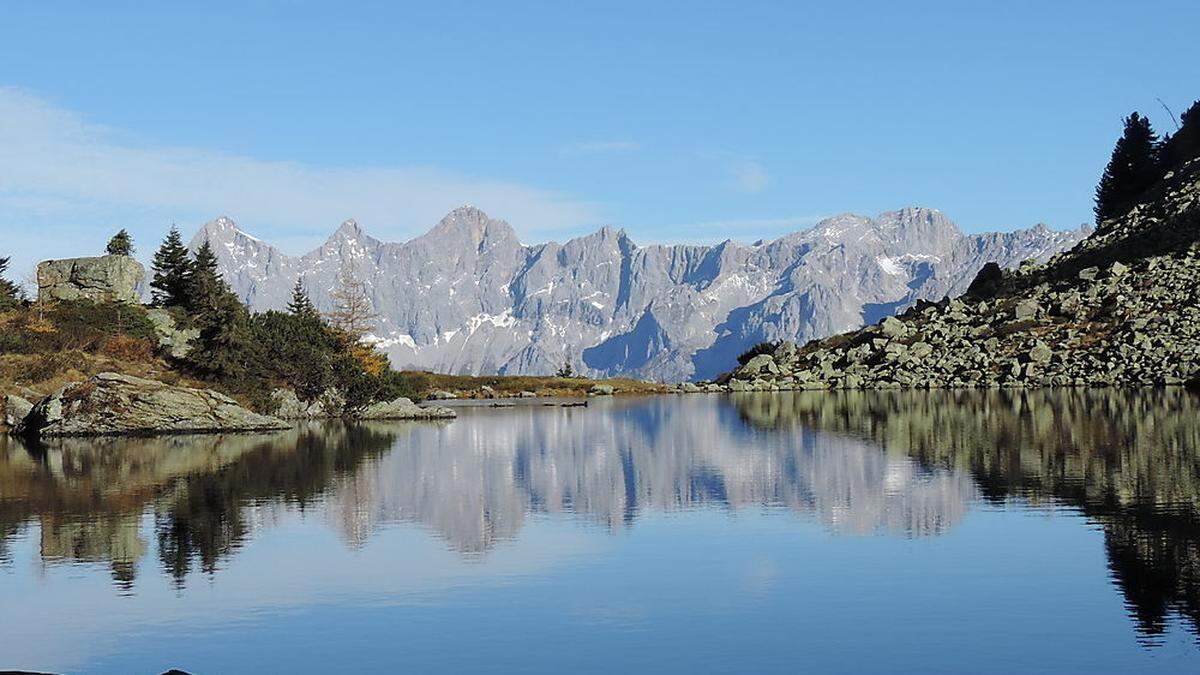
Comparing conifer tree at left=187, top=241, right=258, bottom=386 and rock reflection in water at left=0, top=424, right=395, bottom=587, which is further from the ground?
conifer tree at left=187, top=241, right=258, bottom=386

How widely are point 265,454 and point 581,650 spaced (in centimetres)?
5019

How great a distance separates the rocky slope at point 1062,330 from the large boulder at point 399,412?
66696mm

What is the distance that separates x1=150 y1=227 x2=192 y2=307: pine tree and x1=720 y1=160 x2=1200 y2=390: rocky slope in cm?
8053

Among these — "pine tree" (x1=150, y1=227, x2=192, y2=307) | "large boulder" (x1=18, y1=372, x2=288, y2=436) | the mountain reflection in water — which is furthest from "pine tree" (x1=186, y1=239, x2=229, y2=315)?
the mountain reflection in water

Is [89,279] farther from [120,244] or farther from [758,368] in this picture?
[758,368]

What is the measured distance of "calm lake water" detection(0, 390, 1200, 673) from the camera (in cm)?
2388

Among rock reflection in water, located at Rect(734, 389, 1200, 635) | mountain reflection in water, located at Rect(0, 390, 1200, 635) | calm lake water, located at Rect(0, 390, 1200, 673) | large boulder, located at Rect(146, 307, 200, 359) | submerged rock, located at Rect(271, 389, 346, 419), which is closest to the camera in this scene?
Result: calm lake water, located at Rect(0, 390, 1200, 673)

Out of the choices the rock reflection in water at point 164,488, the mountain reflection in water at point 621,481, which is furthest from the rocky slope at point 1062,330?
the rock reflection in water at point 164,488

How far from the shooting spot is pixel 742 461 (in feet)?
206

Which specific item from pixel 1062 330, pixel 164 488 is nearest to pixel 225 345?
pixel 164 488

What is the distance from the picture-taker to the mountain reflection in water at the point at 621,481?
3756 centimetres

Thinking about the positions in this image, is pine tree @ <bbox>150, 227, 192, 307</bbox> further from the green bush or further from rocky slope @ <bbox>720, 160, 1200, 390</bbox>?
rocky slope @ <bbox>720, 160, 1200, 390</bbox>

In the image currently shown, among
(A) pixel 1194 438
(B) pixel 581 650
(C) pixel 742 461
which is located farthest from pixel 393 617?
(A) pixel 1194 438

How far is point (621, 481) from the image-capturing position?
55.9 metres
